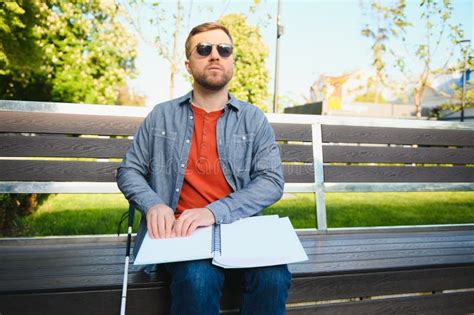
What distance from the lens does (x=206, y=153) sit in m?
2.55

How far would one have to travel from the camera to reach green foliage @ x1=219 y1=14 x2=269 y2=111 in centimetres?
1914

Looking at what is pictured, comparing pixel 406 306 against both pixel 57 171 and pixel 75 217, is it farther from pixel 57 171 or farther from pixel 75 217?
pixel 75 217

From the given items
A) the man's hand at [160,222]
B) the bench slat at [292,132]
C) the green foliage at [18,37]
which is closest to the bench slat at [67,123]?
the bench slat at [292,132]

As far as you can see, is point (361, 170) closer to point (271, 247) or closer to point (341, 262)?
point (341, 262)

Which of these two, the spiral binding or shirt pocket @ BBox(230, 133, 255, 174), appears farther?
shirt pocket @ BBox(230, 133, 255, 174)

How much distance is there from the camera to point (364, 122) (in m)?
3.92

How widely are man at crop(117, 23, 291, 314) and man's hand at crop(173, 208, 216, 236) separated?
0.01 m

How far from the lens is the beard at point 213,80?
2611 mm

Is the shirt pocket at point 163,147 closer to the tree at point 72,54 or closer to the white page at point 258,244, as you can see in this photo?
the white page at point 258,244

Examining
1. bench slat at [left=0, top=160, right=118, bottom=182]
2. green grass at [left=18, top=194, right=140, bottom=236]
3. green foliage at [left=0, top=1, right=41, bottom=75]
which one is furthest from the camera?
green foliage at [left=0, top=1, right=41, bottom=75]

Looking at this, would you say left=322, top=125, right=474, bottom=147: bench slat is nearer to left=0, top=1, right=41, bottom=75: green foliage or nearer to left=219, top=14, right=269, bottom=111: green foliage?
left=0, top=1, right=41, bottom=75: green foliage

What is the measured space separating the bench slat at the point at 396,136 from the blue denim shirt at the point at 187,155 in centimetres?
132

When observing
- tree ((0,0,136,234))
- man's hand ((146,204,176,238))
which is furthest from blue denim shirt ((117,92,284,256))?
tree ((0,0,136,234))

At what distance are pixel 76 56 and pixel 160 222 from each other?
1185cm
